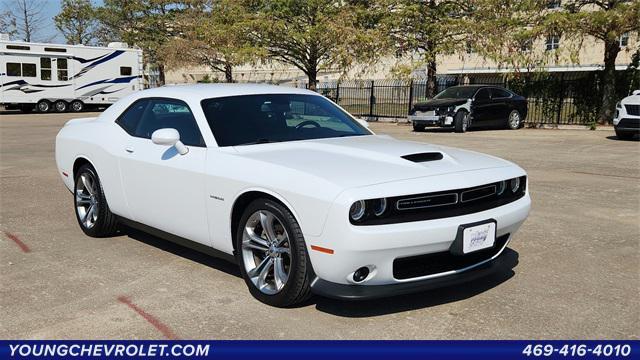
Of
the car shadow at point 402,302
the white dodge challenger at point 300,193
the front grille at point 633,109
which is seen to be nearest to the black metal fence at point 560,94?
the front grille at point 633,109

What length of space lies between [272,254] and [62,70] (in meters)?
28.4

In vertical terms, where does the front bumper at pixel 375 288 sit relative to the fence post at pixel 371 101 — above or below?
below

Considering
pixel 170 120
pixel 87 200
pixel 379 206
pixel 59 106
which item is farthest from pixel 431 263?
pixel 59 106

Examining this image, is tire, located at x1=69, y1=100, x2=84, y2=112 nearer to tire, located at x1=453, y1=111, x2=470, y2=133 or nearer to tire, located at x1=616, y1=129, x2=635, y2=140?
tire, located at x1=453, y1=111, x2=470, y2=133

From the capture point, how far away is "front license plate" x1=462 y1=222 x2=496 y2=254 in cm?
385

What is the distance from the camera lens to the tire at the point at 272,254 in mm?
3869

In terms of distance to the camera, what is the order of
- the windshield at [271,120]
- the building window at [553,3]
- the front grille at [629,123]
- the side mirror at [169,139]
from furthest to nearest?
1. the building window at [553,3]
2. the front grille at [629,123]
3. the windshield at [271,120]
4. the side mirror at [169,139]

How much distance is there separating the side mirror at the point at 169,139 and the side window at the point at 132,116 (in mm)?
1005

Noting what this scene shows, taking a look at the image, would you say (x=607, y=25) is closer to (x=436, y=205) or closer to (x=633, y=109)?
(x=633, y=109)

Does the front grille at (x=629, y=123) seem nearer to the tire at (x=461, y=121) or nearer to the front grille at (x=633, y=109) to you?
the front grille at (x=633, y=109)

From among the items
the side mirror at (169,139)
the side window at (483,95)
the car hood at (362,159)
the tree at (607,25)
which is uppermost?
the tree at (607,25)

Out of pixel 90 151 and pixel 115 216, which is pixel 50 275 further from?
pixel 90 151
